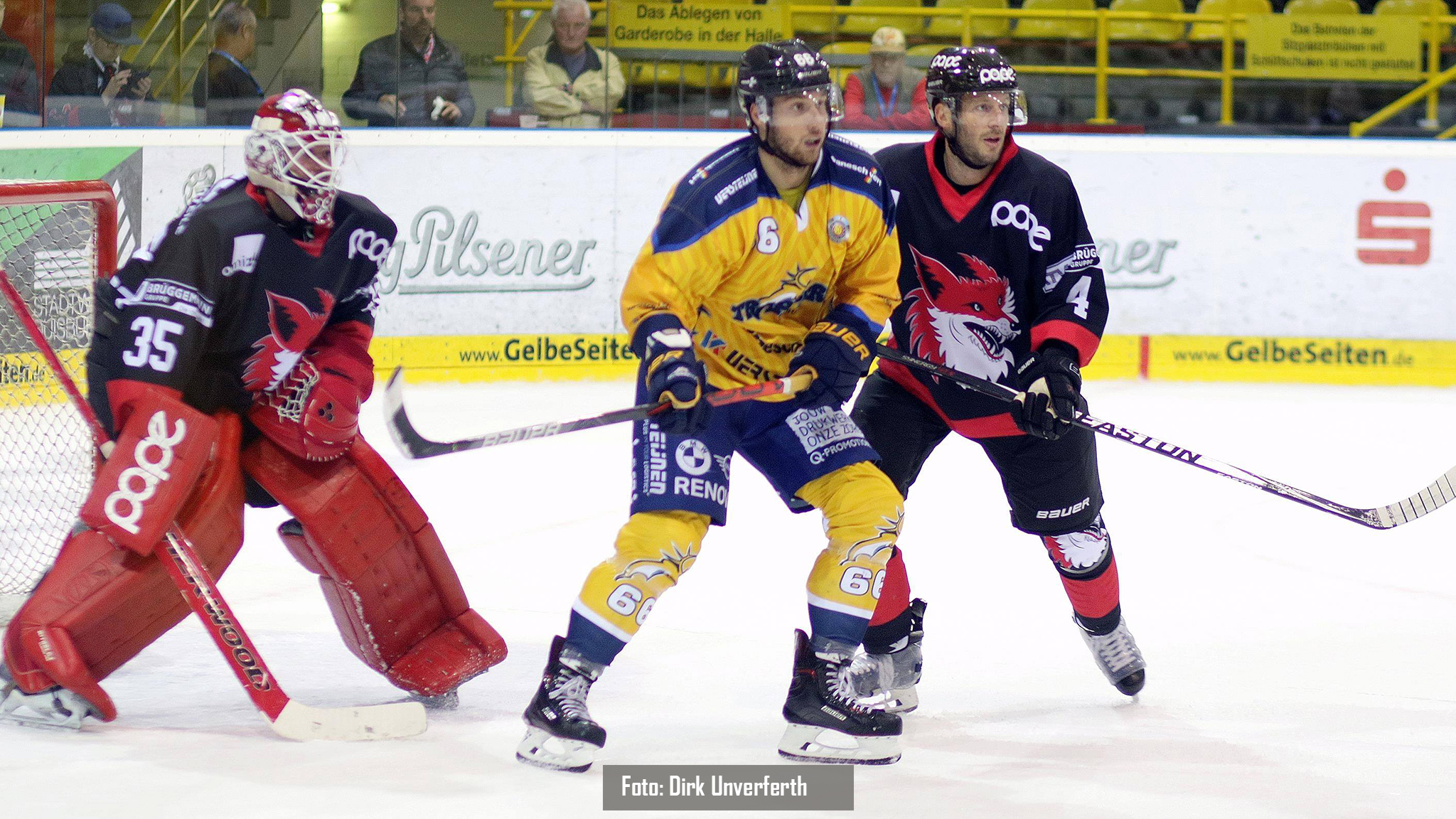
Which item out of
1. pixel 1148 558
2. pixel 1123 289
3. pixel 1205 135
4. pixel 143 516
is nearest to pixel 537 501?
pixel 1148 558

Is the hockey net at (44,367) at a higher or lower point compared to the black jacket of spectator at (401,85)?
lower

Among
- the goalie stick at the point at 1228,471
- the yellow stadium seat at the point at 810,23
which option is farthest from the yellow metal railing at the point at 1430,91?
the goalie stick at the point at 1228,471

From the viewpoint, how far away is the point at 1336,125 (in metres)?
7.96

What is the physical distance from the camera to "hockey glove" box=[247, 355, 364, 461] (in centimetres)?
280

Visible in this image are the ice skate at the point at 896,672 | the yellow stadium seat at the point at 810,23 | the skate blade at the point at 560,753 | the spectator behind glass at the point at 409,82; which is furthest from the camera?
the yellow stadium seat at the point at 810,23

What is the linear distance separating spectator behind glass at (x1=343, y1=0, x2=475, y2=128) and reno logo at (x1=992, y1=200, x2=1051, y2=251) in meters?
4.75

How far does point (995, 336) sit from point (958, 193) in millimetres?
294

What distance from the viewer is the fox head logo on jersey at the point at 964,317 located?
300 cm

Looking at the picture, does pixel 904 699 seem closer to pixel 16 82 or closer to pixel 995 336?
pixel 995 336

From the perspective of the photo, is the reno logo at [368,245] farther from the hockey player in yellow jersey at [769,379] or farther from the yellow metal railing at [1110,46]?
the yellow metal railing at [1110,46]

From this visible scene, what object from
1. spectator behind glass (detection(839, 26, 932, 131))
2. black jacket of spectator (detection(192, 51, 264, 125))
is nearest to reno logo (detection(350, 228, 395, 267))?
black jacket of spectator (detection(192, 51, 264, 125))

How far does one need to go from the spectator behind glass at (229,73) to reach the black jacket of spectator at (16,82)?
2.15 ft

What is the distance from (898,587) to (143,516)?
139cm

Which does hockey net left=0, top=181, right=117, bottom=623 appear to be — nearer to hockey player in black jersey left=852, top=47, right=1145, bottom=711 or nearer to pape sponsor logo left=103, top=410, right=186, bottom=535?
pape sponsor logo left=103, top=410, right=186, bottom=535
